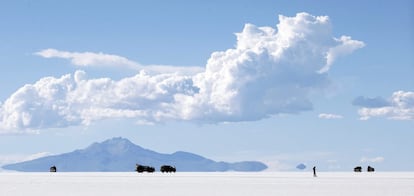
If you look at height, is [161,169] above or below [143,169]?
below
